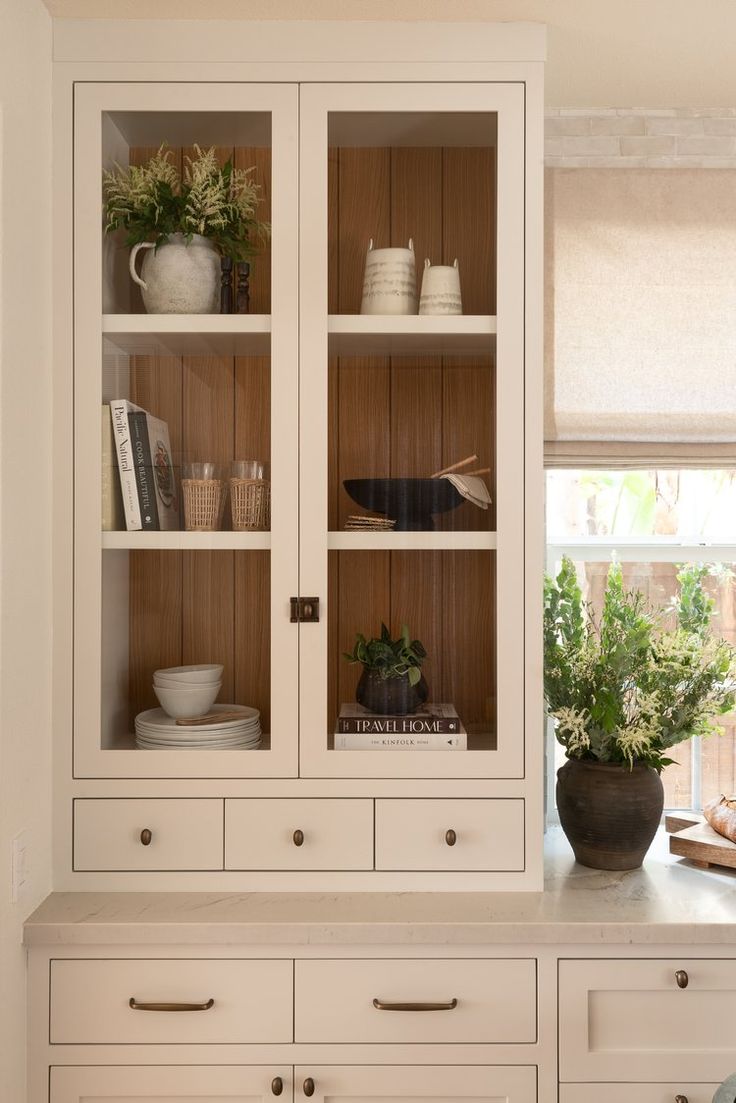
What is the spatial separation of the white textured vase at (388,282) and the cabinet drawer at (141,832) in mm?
1075

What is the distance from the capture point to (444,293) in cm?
184

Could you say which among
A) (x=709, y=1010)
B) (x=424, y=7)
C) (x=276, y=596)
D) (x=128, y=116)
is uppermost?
(x=424, y=7)

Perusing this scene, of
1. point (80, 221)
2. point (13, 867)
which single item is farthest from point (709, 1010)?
point (80, 221)

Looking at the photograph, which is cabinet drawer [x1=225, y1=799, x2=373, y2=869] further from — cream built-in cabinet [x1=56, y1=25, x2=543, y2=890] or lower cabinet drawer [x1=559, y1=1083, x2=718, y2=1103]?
lower cabinet drawer [x1=559, y1=1083, x2=718, y2=1103]

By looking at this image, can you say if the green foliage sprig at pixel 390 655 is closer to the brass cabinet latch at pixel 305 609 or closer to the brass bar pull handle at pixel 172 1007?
the brass cabinet latch at pixel 305 609

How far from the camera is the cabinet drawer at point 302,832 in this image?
71.6 inches

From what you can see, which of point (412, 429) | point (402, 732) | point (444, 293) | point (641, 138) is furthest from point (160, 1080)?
point (641, 138)

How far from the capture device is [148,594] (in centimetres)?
184

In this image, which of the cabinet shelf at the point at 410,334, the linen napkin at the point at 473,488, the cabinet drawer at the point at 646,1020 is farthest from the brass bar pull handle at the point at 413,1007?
the cabinet shelf at the point at 410,334

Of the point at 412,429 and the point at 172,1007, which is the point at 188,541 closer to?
the point at 412,429

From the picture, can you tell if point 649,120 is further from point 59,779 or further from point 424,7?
point 59,779

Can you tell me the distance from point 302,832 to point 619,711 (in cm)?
71

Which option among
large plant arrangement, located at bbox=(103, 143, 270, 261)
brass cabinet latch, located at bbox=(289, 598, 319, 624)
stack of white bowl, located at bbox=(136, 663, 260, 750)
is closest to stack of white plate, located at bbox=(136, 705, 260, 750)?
stack of white bowl, located at bbox=(136, 663, 260, 750)

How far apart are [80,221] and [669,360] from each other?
142 centimetres
